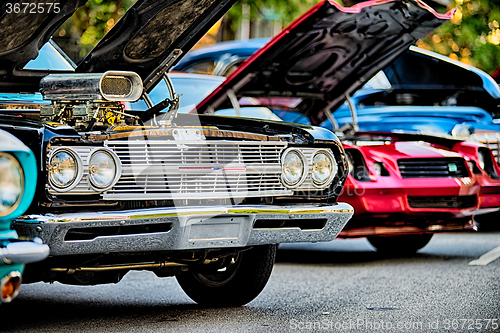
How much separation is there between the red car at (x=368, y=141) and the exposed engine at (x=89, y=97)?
184cm

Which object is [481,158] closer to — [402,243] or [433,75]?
[402,243]

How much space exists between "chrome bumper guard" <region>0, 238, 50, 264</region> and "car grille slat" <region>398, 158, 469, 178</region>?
12.3ft

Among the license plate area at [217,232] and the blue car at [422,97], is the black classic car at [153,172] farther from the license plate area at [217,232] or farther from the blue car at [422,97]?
the blue car at [422,97]

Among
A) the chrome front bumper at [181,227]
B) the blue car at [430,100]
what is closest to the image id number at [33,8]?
the chrome front bumper at [181,227]

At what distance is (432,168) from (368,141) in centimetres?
62

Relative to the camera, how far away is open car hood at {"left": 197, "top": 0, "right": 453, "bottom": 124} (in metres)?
6.11

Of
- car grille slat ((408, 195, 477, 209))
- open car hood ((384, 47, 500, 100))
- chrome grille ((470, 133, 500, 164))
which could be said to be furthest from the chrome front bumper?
open car hood ((384, 47, 500, 100))

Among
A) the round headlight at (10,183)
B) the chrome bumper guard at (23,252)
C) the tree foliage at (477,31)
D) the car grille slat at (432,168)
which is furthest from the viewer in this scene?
the tree foliage at (477,31)

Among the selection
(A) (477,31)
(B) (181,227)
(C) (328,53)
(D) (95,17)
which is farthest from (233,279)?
(A) (477,31)

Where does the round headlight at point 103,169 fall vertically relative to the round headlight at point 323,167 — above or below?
above

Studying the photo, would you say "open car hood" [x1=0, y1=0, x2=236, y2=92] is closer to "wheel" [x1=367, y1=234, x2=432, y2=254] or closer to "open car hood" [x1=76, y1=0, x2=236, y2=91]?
"open car hood" [x1=76, y1=0, x2=236, y2=91]

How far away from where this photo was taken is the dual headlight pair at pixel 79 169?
3467 millimetres

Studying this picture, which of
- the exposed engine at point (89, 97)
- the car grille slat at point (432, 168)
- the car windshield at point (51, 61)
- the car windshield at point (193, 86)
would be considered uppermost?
the car windshield at point (51, 61)

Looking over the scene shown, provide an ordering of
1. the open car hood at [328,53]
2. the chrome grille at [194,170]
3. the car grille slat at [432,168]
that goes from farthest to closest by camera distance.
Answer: the car grille slat at [432,168], the open car hood at [328,53], the chrome grille at [194,170]
